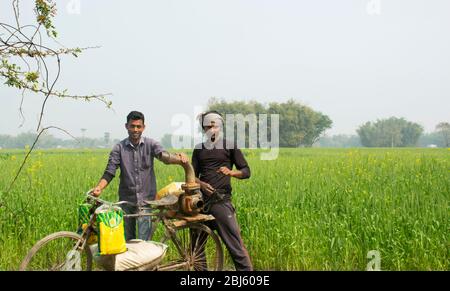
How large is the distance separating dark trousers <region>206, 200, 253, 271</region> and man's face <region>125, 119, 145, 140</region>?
1.07 metres

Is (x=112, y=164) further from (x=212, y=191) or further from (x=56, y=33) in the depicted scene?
(x=56, y=33)

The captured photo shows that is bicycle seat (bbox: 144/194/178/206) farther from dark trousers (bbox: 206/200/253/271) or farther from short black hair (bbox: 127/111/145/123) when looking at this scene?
short black hair (bbox: 127/111/145/123)

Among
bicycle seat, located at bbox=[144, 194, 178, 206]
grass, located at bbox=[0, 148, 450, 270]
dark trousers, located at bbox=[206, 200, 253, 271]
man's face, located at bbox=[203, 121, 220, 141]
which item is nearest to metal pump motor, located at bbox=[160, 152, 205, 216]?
bicycle seat, located at bbox=[144, 194, 178, 206]

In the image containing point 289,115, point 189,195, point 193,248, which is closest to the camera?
point 189,195

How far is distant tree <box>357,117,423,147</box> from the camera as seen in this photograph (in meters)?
110

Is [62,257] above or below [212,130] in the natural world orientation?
below

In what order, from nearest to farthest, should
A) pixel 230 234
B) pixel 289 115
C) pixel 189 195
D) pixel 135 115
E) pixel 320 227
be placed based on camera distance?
pixel 189 195 < pixel 230 234 < pixel 135 115 < pixel 320 227 < pixel 289 115

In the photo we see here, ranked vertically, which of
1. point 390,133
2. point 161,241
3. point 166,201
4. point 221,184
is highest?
point 390,133

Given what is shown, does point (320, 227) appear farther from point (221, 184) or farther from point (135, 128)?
point (135, 128)

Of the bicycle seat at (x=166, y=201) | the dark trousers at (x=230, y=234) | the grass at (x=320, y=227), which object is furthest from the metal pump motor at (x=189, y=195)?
the grass at (x=320, y=227)

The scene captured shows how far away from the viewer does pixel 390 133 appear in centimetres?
11100

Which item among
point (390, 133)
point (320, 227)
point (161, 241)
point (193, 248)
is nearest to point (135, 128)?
point (161, 241)

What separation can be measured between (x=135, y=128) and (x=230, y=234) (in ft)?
4.70

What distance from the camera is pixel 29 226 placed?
5.82 m
